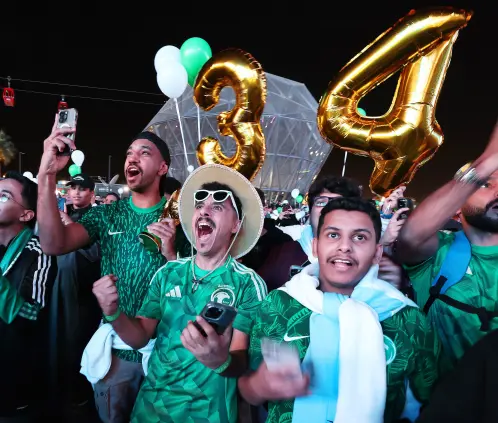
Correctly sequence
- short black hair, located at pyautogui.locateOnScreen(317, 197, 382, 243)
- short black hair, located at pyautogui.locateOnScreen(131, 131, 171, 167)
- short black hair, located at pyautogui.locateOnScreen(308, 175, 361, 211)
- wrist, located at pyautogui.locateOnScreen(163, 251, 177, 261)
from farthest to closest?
short black hair, located at pyautogui.locateOnScreen(308, 175, 361, 211), short black hair, located at pyautogui.locateOnScreen(131, 131, 171, 167), wrist, located at pyautogui.locateOnScreen(163, 251, 177, 261), short black hair, located at pyautogui.locateOnScreen(317, 197, 382, 243)

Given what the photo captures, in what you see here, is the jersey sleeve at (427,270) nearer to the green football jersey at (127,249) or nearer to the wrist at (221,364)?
the wrist at (221,364)

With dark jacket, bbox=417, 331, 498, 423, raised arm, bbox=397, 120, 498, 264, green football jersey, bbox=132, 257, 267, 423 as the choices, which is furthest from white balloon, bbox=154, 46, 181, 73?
dark jacket, bbox=417, 331, 498, 423

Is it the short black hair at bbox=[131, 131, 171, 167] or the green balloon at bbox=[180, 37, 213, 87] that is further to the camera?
the green balloon at bbox=[180, 37, 213, 87]

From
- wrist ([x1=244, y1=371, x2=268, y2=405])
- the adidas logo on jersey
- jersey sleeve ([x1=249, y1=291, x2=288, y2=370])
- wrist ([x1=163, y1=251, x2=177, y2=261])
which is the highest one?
wrist ([x1=163, y1=251, x2=177, y2=261])

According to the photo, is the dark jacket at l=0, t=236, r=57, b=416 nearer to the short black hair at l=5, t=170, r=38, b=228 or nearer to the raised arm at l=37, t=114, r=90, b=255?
the raised arm at l=37, t=114, r=90, b=255

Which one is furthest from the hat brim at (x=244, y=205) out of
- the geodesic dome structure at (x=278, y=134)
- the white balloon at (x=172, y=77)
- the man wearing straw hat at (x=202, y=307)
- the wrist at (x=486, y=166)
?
the geodesic dome structure at (x=278, y=134)

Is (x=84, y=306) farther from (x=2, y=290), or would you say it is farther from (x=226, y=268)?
(x=226, y=268)

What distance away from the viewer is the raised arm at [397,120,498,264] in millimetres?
1912

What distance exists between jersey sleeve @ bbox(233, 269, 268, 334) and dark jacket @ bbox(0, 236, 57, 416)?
1.34 m

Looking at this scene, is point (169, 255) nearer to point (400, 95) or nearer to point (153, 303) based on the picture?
point (153, 303)

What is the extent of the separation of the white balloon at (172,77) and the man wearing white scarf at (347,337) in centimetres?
269

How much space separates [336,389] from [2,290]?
78.4 inches

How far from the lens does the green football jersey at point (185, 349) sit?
209cm

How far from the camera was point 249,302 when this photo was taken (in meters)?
2.21
